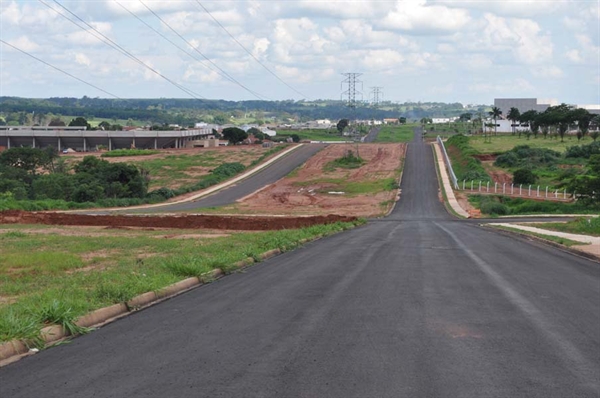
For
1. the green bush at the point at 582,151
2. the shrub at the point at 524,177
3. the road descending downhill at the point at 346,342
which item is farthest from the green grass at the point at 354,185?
the road descending downhill at the point at 346,342

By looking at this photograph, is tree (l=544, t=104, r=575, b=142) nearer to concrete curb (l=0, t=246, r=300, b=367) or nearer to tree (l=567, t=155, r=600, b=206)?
tree (l=567, t=155, r=600, b=206)

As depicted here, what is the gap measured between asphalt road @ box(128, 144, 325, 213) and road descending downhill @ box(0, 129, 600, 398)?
4600 cm

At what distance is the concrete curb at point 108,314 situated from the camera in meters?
8.89

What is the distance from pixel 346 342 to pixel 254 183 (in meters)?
79.2

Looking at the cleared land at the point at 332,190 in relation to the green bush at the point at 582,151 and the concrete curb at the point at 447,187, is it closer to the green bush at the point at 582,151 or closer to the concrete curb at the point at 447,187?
the concrete curb at the point at 447,187

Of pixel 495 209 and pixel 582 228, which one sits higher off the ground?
pixel 582 228

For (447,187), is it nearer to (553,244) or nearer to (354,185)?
(354,185)

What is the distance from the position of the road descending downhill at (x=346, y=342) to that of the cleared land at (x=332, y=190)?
4438cm

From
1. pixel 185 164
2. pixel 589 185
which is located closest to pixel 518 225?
pixel 589 185

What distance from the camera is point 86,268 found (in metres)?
17.0

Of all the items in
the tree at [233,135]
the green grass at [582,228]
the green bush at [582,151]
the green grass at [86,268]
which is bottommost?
the green grass at [582,228]

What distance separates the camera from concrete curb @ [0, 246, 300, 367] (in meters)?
8.89

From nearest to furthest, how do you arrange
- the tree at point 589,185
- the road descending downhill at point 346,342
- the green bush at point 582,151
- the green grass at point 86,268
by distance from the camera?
the road descending downhill at point 346,342
the green grass at point 86,268
the tree at point 589,185
the green bush at point 582,151

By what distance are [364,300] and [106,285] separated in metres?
4.72
